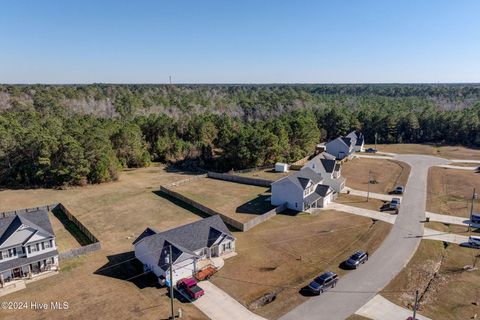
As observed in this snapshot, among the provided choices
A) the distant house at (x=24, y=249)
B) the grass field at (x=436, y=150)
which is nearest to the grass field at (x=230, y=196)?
the distant house at (x=24, y=249)

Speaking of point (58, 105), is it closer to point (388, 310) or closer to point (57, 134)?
point (57, 134)

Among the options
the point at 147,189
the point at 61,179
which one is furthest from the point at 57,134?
the point at 147,189

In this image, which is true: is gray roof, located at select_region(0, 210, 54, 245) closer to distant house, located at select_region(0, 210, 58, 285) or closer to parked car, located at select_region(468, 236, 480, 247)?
distant house, located at select_region(0, 210, 58, 285)

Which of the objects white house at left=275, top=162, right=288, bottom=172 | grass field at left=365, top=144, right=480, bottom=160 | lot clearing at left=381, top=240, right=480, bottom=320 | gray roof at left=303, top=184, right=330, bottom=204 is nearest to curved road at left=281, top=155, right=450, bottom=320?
lot clearing at left=381, top=240, right=480, bottom=320

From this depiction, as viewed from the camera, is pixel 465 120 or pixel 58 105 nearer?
pixel 465 120

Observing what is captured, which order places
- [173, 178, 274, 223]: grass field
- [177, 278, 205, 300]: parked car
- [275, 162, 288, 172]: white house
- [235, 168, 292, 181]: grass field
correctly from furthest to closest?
[275, 162, 288, 172]: white house, [235, 168, 292, 181]: grass field, [173, 178, 274, 223]: grass field, [177, 278, 205, 300]: parked car

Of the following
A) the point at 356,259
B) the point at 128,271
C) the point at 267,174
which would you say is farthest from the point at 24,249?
the point at 267,174
